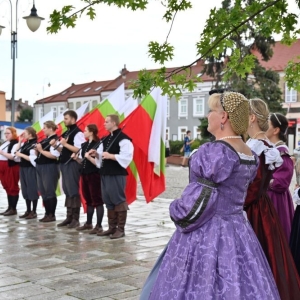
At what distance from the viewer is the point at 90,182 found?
9.10 metres

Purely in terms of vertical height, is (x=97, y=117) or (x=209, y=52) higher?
(x=209, y=52)

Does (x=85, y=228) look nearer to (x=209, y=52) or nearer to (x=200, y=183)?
(x=209, y=52)

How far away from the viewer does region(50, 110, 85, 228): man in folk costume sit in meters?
9.66

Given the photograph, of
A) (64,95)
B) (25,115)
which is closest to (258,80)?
(64,95)

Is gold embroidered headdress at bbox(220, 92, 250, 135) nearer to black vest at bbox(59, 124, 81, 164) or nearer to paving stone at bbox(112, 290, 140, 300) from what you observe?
paving stone at bbox(112, 290, 140, 300)

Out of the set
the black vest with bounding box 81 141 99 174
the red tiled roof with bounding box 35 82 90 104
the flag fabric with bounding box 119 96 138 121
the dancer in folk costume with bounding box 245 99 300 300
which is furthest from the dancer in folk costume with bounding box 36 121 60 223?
the red tiled roof with bounding box 35 82 90 104

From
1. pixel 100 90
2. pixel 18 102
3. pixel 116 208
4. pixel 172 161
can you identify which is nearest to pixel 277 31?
pixel 116 208

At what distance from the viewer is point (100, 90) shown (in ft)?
235

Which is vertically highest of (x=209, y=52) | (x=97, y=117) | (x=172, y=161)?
(x=209, y=52)

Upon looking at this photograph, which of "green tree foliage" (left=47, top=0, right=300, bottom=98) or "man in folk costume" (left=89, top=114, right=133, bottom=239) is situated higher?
"green tree foliage" (left=47, top=0, right=300, bottom=98)

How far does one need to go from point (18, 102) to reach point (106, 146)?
374 ft

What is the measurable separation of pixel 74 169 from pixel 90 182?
2.33 feet

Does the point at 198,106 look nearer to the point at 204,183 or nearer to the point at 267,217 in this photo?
the point at 267,217

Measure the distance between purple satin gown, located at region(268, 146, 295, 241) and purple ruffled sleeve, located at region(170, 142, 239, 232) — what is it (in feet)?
6.33
